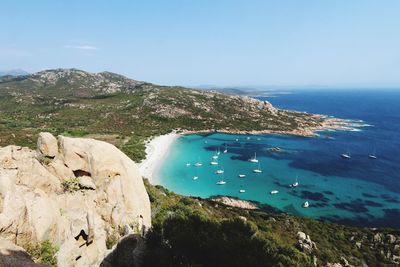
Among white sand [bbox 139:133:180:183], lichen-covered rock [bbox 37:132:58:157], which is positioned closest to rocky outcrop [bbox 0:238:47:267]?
lichen-covered rock [bbox 37:132:58:157]

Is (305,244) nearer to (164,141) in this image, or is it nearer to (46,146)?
(46,146)

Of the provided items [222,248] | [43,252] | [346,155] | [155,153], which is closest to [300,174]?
[346,155]

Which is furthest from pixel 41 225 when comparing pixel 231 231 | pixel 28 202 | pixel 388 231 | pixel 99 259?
pixel 388 231

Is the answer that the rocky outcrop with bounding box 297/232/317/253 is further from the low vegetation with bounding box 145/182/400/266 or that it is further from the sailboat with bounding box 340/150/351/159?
the sailboat with bounding box 340/150/351/159

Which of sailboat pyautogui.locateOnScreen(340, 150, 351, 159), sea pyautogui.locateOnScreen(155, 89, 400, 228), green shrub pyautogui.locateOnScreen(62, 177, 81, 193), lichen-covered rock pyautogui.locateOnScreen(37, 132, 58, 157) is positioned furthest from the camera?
sailboat pyautogui.locateOnScreen(340, 150, 351, 159)

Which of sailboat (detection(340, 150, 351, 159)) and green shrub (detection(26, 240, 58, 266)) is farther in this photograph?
sailboat (detection(340, 150, 351, 159))

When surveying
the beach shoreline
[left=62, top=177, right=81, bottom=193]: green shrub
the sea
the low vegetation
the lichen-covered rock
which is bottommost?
the sea

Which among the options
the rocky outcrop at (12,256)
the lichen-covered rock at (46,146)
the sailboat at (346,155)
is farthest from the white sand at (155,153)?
the rocky outcrop at (12,256)
